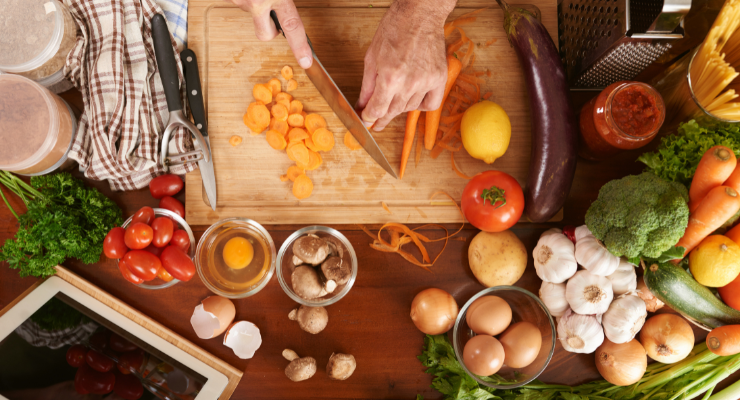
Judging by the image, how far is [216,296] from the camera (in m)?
1.40

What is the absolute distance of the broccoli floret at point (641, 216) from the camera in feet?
3.68

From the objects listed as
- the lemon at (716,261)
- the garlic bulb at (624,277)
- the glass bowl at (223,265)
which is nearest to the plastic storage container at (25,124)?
the glass bowl at (223,265)

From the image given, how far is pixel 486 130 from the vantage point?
52.2 inches

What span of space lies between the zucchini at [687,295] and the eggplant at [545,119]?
0.34 meters

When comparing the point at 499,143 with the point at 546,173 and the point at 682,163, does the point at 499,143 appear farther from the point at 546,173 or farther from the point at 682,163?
the point at 682,163

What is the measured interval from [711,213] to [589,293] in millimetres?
392

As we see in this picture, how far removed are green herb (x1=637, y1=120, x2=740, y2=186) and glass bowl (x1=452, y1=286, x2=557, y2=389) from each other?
1.85ft

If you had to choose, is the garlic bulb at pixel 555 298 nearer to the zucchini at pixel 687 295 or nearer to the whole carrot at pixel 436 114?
the zucchini at pixel 687 295

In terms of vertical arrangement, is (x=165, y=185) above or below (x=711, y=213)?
below

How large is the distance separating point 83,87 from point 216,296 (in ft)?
2.76

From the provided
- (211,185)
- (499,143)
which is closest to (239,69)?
(211,185)

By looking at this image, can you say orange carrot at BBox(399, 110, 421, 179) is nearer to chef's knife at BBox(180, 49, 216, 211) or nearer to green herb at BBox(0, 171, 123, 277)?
chef's knife at BBox(180, 49, 216, 211)

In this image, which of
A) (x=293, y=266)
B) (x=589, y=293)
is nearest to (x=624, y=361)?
(x=589, y=293)

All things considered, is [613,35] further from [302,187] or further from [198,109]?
[198,109]
